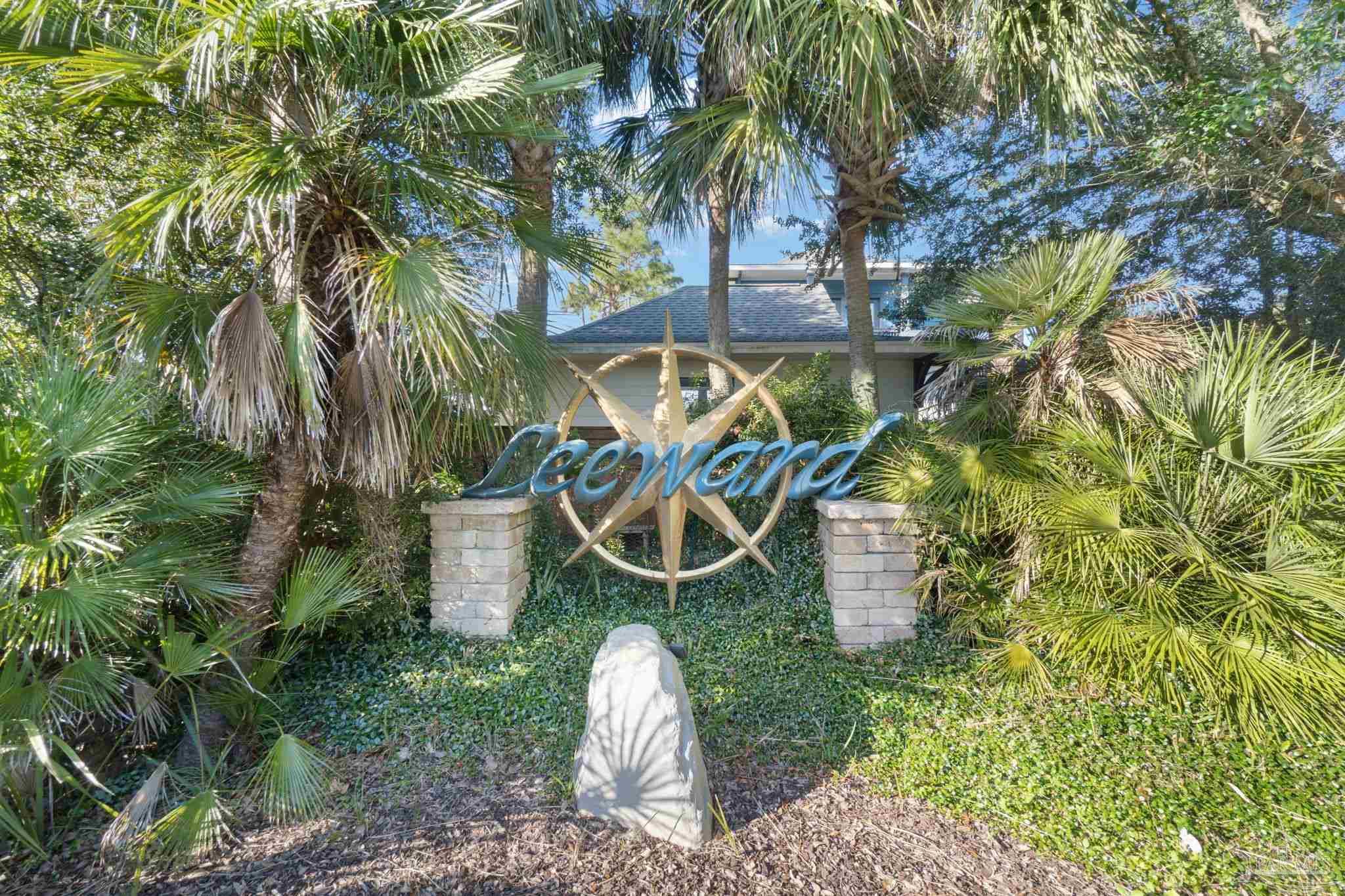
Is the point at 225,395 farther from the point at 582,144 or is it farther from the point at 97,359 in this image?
the point at 582,144

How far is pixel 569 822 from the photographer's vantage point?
10.5 feet

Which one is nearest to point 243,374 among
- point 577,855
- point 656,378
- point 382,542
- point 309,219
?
point 309,219

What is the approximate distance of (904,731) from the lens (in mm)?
4023

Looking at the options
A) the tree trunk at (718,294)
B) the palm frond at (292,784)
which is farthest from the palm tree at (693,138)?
the palm frond at (292,784)

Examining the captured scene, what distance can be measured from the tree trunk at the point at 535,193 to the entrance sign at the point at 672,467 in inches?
48.6

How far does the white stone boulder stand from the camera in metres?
3.08

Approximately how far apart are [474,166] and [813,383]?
412 cm

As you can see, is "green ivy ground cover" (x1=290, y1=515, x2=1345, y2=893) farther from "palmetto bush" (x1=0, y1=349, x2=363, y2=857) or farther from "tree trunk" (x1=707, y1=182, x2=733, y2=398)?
"tree trunk" (x1=707, y1=182, x2=733, y2=398)

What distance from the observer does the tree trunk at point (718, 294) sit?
6961mm

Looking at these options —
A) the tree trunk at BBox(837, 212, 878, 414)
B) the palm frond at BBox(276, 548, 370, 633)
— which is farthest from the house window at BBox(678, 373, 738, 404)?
the palm frond at BBox(276, 548, 370, 633)

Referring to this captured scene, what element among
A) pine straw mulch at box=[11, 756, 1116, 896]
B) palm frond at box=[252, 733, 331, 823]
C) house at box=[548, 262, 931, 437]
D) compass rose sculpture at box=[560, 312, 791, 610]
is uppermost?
house at box=[548, 262, 931, 437]

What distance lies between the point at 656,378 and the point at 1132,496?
682 cm

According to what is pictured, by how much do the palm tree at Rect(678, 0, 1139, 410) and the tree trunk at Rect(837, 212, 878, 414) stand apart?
94 cm

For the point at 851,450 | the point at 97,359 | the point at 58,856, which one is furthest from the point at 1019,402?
the point at 58,856
